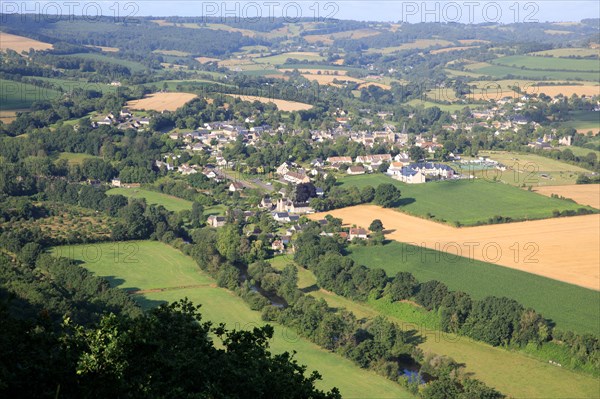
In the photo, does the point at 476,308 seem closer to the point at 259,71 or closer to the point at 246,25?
the point at 259,71

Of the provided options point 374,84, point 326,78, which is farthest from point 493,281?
point 326,78

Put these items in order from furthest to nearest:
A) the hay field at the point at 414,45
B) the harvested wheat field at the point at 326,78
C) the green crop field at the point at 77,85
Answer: the hay field at the point at 414,45
the harvested wheat field at the point at 326,78
the green crop field at the point at 77,85

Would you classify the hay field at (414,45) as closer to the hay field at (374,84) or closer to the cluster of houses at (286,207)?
the hay field at (374,84)

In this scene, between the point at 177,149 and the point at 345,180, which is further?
the point at 177,149

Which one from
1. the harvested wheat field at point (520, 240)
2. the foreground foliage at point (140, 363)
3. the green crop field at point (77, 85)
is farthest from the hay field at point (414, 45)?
the foreground foliage at point (140, 363)

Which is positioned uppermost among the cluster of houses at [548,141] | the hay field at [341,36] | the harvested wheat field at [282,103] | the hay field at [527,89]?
the hay field at [341,36]

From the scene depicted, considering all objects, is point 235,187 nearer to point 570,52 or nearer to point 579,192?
point 579,192

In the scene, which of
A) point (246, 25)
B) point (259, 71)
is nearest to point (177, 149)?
point (259, 71)
